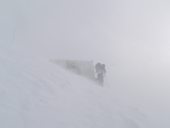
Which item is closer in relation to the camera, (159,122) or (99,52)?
(159,122)

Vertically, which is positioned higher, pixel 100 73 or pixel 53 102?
pixel 100 73

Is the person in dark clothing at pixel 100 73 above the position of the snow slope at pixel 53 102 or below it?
above

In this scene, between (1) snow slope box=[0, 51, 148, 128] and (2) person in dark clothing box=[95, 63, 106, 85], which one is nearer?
(1) snow slope box=[0, 51, 148, 128]

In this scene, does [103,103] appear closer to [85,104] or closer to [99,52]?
[85,104]

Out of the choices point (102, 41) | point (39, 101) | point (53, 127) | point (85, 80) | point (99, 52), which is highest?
point (102, 41)

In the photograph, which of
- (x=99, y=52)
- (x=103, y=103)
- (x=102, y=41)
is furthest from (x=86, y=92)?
(x=102, y=41)

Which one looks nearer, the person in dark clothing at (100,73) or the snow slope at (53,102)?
the snow slope at (53,102)

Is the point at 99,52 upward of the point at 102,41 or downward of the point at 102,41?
downward

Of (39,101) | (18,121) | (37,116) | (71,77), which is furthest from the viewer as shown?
(71,77)

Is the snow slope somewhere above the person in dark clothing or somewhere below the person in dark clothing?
below

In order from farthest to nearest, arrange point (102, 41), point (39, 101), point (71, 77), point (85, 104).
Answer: point (102, 41) → point (71, 77) → point (85, 104) → point (39, 101)

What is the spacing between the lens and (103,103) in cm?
914

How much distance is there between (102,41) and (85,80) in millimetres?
17811

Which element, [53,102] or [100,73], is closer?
[53,102]
